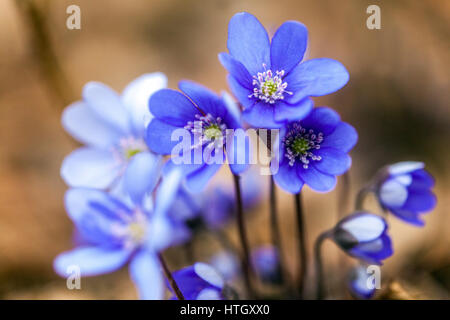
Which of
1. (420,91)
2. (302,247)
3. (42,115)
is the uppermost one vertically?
(42,115)

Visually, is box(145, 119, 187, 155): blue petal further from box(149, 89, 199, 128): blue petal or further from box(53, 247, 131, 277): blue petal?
box(53, 247, 131, 277): blue petal

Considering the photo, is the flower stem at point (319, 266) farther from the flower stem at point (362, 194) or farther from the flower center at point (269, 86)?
the flower center at point (269, 86)

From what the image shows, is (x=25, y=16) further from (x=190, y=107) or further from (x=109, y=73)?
(x=190, y=107)

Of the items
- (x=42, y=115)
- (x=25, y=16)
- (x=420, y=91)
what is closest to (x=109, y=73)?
(x=42, y=115)

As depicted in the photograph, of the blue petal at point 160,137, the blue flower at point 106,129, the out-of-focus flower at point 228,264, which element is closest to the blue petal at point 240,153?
the blue petal at point 160,137

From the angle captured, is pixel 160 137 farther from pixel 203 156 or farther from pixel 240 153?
pixel 240 153

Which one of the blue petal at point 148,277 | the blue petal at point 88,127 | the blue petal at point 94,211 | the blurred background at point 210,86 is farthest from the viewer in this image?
the blurred background at point 210,86

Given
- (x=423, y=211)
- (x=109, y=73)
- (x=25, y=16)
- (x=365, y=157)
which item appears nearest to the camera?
(x=423, y=211)

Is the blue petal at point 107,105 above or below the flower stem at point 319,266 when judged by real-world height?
above
